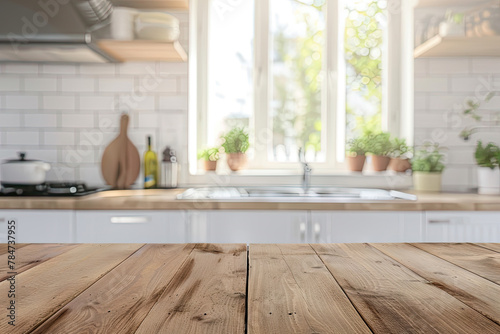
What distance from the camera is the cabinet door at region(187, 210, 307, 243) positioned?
2016 millimetres

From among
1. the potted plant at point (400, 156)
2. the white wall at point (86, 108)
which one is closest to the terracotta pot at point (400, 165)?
the potted plant at point (400, 156)

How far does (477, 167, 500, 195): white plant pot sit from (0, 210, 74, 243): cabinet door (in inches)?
83.2

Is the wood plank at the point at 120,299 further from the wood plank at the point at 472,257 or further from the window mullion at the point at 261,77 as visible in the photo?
the window mullion at the point at 261,77

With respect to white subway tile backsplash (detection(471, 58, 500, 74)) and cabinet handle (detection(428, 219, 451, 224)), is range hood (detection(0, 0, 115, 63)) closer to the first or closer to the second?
cabinet handle (detection(428, 219, 451, 224))

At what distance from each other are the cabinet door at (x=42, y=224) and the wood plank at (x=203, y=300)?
4.35 ft

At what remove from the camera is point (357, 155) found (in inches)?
110

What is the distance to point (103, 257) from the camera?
91 cm

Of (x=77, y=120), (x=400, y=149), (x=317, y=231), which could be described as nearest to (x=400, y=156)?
(x=400, y=149)

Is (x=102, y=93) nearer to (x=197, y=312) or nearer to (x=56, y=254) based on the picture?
(x=56, y=254)

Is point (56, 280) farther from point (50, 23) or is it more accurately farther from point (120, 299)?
point (50, 23)

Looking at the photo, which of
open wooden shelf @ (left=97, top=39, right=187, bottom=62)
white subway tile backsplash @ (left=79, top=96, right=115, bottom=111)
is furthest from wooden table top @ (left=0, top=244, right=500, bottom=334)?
white subway tile backsplash @ (left=79, top=96, right=115, bottom=111)

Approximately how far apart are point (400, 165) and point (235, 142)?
1.03 m

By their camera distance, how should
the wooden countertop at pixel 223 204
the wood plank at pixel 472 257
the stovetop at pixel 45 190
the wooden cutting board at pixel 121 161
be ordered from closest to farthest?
the wood plank at pixel 472 257
the wooden countertop at pixel 223 204
the stovetop at pixel 45 190
the wooden cutting board at pixel 121 161

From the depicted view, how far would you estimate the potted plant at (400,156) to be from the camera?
2.69 metres
